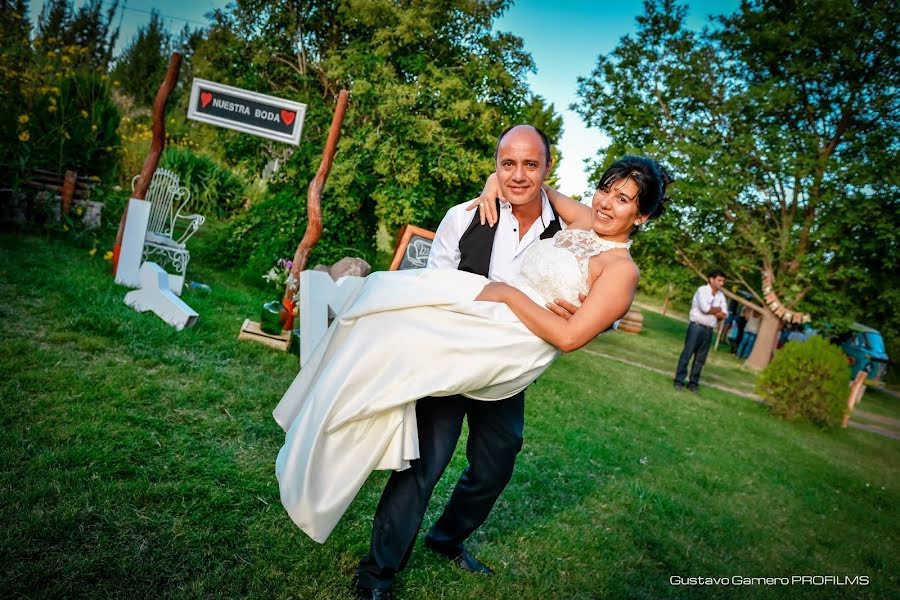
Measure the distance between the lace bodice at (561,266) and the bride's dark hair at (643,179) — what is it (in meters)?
0.20

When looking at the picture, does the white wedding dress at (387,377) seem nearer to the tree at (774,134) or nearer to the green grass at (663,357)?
the green grass at (663,357)

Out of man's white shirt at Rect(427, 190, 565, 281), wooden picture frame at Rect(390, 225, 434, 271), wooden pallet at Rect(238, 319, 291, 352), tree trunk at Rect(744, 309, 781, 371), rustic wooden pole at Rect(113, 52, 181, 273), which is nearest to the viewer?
man's white shirt at Rect(427, 190, 565, 281)

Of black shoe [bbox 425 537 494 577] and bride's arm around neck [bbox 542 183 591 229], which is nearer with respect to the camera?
bride's arm around neck [bbox 542 183 591 229]

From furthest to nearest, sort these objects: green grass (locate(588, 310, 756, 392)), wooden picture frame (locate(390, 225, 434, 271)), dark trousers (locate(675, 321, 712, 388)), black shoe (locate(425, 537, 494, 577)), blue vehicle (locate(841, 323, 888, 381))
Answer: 1. blue vehicle (locate(841, 323, 888, 381))
2. green grass (locate(588, 310, 756, 392))
3. dark trousers (locate(675, 321, 712, 388))
4. wooden picture frame (locate(390, 225, 434, 271))
5. black shoe (locate(425, 537, 494, 577))

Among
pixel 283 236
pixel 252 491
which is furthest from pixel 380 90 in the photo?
pixel 252 491

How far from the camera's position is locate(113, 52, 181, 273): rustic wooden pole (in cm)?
692

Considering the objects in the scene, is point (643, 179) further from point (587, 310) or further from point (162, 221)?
point (162, 221)

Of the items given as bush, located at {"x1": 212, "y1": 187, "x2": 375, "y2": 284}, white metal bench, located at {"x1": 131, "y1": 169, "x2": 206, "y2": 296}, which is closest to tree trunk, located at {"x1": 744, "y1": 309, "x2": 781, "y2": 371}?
bush, located at {"x1": 212, "y1": 187, "x2": 375, "y2": 284}

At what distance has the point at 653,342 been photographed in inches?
732

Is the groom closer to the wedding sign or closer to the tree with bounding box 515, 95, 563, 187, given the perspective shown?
the wedding sign

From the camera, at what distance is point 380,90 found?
9.18 m

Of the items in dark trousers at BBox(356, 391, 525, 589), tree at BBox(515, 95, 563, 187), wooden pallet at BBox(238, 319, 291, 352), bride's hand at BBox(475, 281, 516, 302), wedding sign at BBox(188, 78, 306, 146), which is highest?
tree at BBox(515, 95, 563, 187)

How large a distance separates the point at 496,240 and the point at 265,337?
403cm

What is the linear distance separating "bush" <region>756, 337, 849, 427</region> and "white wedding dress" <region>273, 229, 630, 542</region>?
10.2 m
